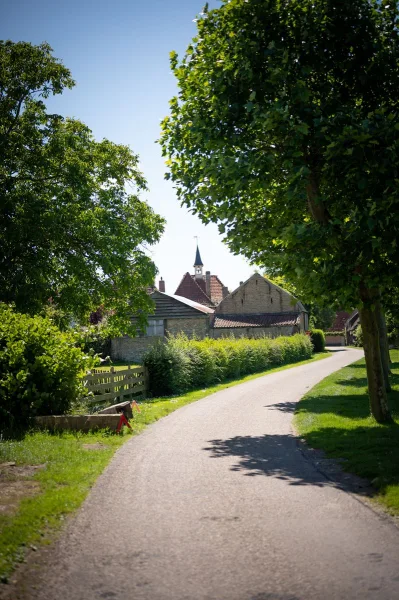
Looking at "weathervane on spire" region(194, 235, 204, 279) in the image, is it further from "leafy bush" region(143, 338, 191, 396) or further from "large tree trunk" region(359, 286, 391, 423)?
"large tree trunk" region(359, 286, 391, 423)

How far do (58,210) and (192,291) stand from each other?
52149 mm

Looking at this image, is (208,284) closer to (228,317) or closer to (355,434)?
(228,317)

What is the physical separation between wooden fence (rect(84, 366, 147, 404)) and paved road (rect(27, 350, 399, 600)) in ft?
19.2

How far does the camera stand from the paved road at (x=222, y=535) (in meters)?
4.51

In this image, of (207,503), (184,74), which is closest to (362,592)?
(207,503)

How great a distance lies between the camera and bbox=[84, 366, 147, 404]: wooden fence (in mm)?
16031

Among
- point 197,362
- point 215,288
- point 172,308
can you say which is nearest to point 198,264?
point 215,288

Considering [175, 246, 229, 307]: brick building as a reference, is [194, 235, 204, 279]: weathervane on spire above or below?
above

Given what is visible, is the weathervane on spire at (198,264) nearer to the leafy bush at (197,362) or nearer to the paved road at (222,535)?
the leafy bush at (197,362)

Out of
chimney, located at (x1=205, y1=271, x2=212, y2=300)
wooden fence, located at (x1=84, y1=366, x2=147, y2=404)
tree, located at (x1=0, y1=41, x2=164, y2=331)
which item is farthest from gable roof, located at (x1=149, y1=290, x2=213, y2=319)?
chimney, located at (x1=205, y1=271, x2=212, y2=300)

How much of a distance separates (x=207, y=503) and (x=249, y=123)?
8.73 metres

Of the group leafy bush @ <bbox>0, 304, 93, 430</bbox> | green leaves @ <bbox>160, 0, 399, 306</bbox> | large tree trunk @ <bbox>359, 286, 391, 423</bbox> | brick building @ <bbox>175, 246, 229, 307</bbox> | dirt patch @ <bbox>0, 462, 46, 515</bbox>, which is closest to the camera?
dirt patch @ <bbox>0, 462, 46, 515</bbox>

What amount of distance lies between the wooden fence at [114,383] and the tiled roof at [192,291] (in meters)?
51.1

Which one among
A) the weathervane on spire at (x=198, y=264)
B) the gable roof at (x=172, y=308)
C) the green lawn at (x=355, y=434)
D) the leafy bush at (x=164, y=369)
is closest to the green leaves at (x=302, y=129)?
the green lawn at (x=355, y=434)
